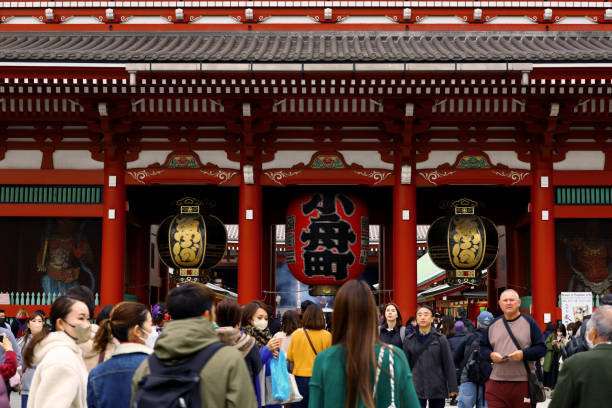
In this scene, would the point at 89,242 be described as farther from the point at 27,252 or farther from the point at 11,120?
the point at 11,120

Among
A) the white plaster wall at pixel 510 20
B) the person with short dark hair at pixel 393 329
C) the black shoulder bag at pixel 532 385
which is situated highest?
the white plaster wall at pixel 510 20

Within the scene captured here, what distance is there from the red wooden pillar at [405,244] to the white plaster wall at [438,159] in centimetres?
35

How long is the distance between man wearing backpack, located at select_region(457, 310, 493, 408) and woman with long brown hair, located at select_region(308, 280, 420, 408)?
192 inches

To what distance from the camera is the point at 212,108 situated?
1477cm

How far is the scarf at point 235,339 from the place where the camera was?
6414 mm

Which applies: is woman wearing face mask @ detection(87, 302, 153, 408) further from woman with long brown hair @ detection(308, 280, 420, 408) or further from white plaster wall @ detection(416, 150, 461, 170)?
white plaster wall @ detection(416, 150, 461, 170)

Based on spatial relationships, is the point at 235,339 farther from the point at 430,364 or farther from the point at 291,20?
the point at 291,20

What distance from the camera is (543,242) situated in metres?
14.8

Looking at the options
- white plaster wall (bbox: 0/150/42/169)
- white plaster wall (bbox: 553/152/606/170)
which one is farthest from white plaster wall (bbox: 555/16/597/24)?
white plaster wall (bbox: 0/150/42/169)

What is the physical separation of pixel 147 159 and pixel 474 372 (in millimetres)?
8377

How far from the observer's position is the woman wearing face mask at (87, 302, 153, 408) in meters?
4.78

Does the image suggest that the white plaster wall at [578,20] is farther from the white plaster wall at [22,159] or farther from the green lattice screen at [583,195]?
the white plaster wall at [22,159]

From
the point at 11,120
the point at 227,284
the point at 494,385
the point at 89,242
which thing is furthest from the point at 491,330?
the point at 227,284

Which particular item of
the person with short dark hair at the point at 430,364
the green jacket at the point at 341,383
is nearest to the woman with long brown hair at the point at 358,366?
the green jacket at the point at 341,383
